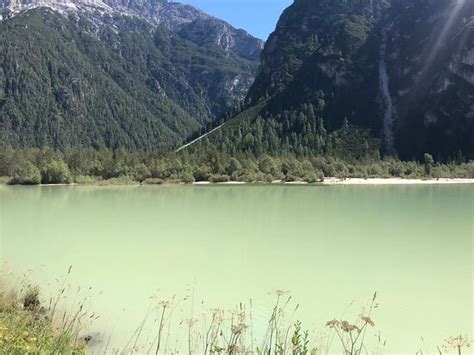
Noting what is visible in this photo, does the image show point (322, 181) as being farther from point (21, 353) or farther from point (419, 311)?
point (21, 353)

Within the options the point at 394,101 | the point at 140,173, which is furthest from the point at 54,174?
the point at 394,101

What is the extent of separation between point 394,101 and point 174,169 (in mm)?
102603

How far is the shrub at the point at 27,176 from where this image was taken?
9332 cm

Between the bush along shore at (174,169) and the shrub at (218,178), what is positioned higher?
the bush along shore at (174,169)

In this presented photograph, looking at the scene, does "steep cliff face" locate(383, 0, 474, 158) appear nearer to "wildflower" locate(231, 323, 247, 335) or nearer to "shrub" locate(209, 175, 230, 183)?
"shrub" locate(209, 175, 230, 183)

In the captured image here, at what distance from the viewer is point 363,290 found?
54.7 feet

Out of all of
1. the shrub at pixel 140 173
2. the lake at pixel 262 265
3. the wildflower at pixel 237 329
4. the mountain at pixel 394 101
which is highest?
the mountain at pixel 394 101

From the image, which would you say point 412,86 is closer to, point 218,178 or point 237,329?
point 218,178

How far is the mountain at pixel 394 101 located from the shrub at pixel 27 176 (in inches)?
2458

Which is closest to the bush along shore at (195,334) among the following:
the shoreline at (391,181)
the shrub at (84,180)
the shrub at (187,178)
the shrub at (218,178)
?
the shrub at (84,180)

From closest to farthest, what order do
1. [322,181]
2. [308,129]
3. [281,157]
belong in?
[322,181] < [281,157] < [308,129]

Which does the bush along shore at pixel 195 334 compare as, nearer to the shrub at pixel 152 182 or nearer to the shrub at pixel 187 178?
the shrub at pixel 152 182

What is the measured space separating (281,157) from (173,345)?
113232mm

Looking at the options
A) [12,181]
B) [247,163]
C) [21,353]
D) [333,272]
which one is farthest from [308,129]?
[21,353]
